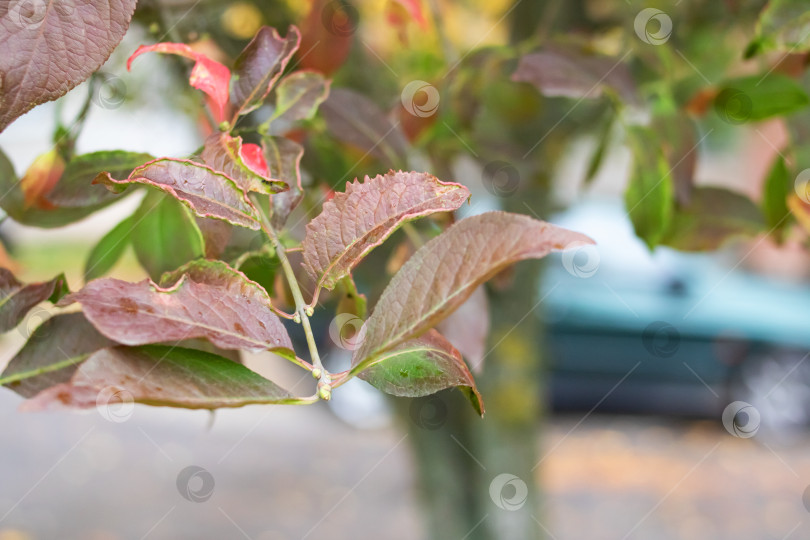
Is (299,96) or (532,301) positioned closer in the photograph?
(299,96)

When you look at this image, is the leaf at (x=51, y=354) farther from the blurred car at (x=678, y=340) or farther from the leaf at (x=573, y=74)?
the blurred car at (x=678, y=340)

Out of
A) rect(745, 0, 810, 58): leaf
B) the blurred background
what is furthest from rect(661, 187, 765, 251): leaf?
rect(745, 0, 810, 58): leaf

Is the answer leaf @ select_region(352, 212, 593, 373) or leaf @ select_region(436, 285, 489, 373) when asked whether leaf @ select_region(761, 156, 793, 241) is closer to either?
leaf @ select_region(436, 285, 489, 373)

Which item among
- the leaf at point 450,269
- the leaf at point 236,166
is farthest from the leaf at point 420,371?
the leaf at point 236,166

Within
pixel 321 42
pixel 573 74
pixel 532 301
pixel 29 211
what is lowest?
pixel 532 301

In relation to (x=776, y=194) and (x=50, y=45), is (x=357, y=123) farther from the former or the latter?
(x=776, y=194)

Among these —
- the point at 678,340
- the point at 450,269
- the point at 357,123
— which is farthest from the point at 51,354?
the point at 678,340
